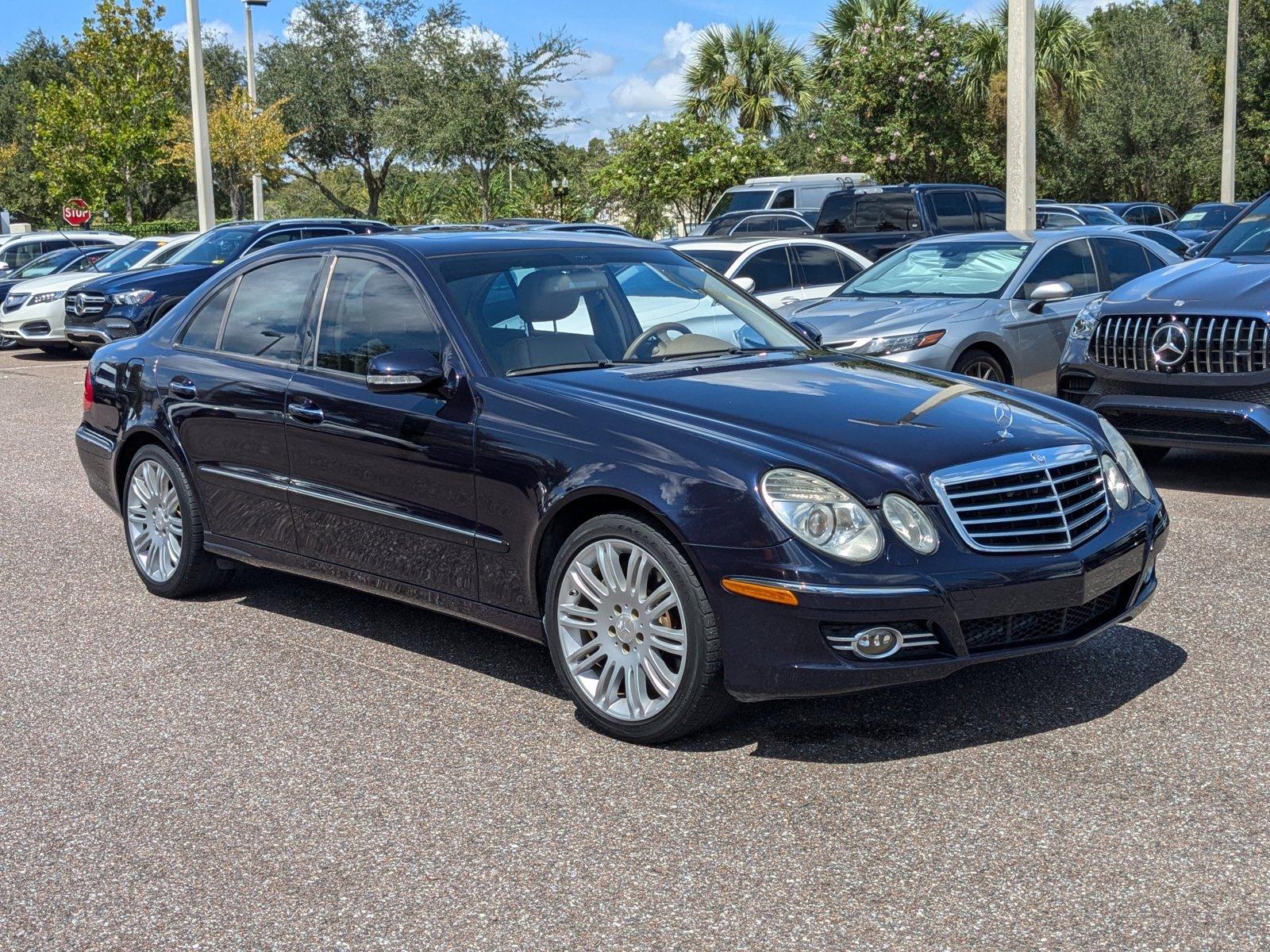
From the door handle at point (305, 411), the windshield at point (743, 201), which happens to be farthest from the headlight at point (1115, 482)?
the windshield at point (743, 201)

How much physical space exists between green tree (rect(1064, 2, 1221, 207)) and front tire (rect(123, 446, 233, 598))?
4415 cm

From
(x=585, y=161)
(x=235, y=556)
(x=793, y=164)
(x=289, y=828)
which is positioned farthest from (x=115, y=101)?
(x=289, y=828)

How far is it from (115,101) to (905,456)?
35009mm

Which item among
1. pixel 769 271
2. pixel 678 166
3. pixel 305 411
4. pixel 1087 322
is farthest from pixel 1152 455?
pixel 678 166

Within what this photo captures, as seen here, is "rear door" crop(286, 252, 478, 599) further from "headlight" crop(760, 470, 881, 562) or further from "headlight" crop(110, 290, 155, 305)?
"headlight" crop(110, 290, 155, 305)

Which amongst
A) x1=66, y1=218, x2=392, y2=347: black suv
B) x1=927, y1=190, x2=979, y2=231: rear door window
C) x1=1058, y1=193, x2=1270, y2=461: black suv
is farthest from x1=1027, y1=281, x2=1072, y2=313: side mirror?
x1=66, y1=218, x2=392, y2=347: black suv

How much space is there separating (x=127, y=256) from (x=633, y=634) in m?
18.3

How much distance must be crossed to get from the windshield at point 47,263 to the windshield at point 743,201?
10343 mm

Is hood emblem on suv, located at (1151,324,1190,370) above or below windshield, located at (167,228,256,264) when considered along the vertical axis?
below

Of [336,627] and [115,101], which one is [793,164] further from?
[336,627]

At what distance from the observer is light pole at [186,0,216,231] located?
81.7 ft

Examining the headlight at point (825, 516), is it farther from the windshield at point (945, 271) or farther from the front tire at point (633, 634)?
the windshield at point (945, 271)

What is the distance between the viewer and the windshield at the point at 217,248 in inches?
735

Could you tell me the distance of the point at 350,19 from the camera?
47.0m
